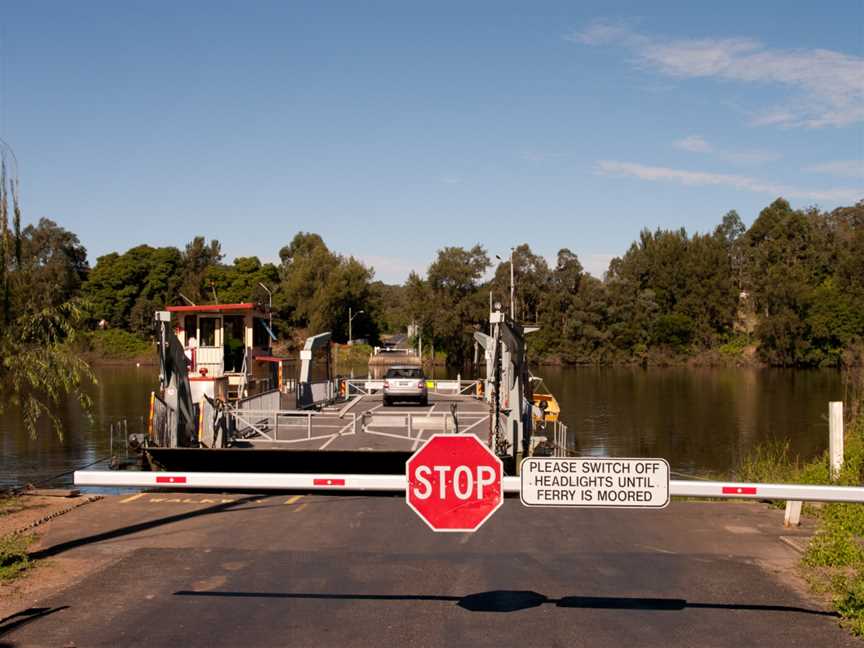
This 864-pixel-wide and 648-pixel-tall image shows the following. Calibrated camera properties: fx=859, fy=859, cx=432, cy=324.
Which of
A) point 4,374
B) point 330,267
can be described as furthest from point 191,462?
point 330,267

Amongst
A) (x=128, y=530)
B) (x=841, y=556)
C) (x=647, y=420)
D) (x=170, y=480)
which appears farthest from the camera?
(x=647, y=420)

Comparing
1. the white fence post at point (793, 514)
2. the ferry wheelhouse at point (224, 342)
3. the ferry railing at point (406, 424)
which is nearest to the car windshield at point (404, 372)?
the ferry wheelhouse at point (224, 342)

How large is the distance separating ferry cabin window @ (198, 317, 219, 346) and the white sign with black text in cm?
2362

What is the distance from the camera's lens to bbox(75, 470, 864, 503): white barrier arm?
6719 millimetres

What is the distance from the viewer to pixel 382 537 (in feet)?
36.6

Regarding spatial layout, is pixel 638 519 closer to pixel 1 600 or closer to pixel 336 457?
pixel 336 457

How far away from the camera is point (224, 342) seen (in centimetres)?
2933

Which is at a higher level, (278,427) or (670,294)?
(670,294)

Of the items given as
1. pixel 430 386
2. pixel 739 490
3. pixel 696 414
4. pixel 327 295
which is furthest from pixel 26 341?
pixel 327 295

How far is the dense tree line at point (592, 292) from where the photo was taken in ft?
327

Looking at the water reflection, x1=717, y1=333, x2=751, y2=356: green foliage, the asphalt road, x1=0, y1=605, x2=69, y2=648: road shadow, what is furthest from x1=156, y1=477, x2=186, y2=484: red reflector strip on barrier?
x1=717, y1=333, x2=751, y2=356: green foliage

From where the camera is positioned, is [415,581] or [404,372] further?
[404,372]

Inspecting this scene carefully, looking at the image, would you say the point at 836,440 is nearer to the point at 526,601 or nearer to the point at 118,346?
the point at 526,601

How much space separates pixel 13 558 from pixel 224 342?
19.9 metres
